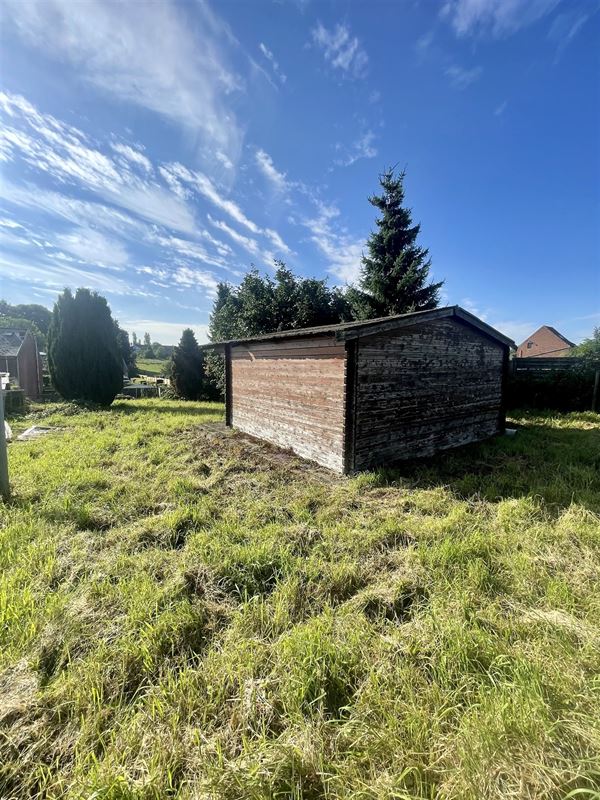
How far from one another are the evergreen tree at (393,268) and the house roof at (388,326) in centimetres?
940

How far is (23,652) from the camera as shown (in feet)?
7.74

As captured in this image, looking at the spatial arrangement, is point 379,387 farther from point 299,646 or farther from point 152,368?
point 152,368

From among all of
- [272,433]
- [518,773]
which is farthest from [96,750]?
[272,433]

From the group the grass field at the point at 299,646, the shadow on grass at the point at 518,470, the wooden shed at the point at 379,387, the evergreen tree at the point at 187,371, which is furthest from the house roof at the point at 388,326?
the evergreen tree at the point at 187,371

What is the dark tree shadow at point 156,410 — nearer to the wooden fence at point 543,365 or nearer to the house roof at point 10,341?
the house roof at point 10,341

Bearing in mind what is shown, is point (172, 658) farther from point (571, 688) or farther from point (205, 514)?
point (571, 688)

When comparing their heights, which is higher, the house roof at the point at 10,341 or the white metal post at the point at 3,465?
the house roof at the point at 10,341

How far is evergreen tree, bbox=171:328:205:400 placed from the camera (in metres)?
22.1

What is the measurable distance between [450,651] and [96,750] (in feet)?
7.48

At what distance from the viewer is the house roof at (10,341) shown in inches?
833

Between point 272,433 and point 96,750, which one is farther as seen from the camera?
point 272,433

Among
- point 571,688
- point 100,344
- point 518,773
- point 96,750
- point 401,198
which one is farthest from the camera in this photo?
point 401,198

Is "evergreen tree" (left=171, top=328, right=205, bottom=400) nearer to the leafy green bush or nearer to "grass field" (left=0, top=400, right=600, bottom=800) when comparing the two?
"grass field" (left=0, top=400, right=600, bottom=800)

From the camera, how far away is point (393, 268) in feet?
60.4
